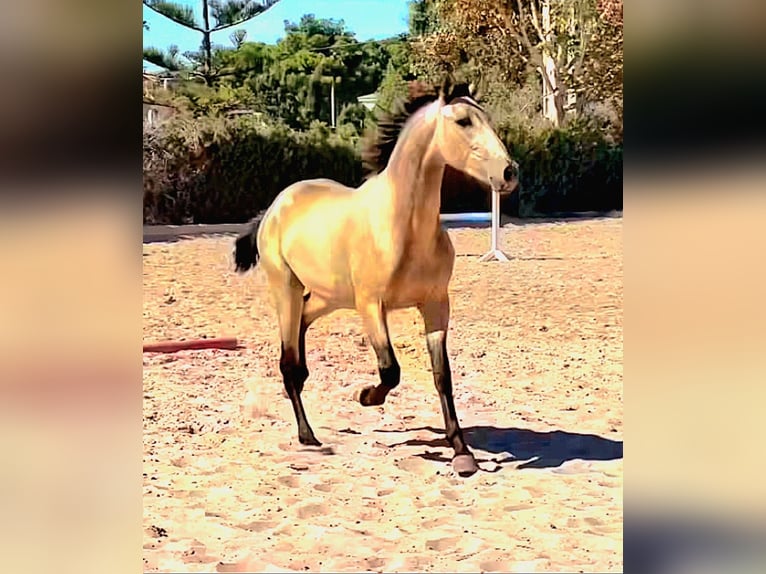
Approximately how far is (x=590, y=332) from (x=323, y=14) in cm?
143

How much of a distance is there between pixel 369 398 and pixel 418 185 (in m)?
0.76

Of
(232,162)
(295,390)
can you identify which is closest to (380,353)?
(295,390)

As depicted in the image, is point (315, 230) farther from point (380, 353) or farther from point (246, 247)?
point (380, 353)

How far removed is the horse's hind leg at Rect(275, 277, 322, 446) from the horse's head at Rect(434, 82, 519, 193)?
75cm

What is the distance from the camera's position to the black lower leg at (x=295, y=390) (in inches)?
124

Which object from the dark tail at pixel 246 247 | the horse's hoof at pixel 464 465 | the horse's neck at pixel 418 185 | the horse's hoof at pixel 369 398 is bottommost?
the horse's hoof at pixel 464 465

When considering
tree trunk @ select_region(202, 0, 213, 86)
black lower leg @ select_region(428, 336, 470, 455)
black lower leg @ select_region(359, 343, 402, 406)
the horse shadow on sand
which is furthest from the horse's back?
the horse shadow on sand

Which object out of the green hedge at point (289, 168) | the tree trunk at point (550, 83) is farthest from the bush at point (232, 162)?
the tree trunk at point (550, 83)

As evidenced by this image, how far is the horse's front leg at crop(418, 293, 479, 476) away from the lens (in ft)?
10.3

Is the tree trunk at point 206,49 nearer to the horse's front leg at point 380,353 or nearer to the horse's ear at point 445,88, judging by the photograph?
the horse's ear at point 445,88

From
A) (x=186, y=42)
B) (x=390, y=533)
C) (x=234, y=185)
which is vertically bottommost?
(x=390, y=533)
